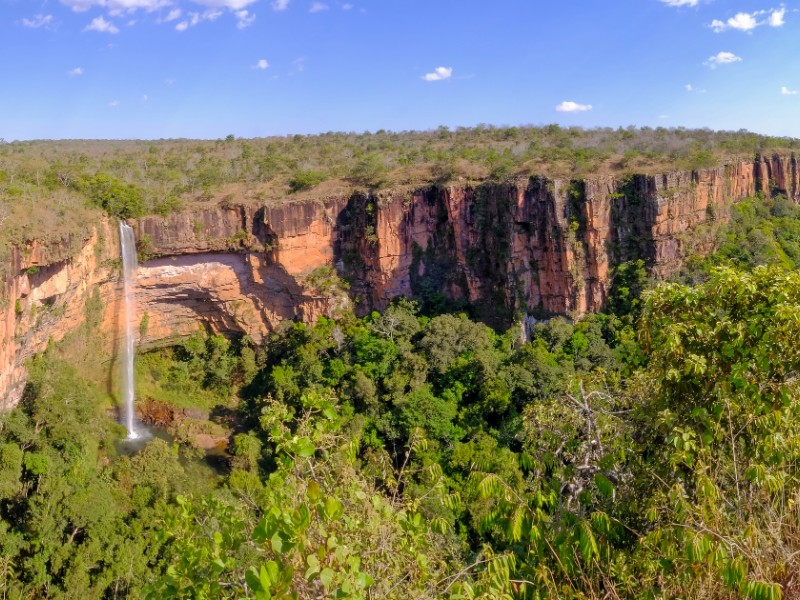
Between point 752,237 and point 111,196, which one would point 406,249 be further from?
point 752,237

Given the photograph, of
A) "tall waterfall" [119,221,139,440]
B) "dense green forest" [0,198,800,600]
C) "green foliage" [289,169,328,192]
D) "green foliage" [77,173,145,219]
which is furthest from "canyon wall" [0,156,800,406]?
"dense green forest" [0,198,800,600]

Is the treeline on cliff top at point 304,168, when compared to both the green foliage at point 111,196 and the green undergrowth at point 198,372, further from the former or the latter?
the green undergrowth at point 198,372

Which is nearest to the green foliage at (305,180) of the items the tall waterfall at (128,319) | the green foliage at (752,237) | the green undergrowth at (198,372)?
the green undergrowth at (198,372)

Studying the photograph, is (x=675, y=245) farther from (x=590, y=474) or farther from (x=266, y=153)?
(x=266, y=153)

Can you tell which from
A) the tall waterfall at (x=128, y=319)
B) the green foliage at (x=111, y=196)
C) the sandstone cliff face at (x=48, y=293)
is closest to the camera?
the sandstone cliff face at (x=48, y=293)

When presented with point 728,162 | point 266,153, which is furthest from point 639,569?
point 266,153

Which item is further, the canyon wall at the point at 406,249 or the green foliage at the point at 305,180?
the green foliage at the point at 305,180

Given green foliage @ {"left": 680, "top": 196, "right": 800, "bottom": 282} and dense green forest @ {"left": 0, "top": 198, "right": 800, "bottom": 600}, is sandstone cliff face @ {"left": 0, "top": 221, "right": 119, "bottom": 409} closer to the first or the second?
dense green forest @ {"left": 0, "top": 198, "right": 800, "bottom": 600}
